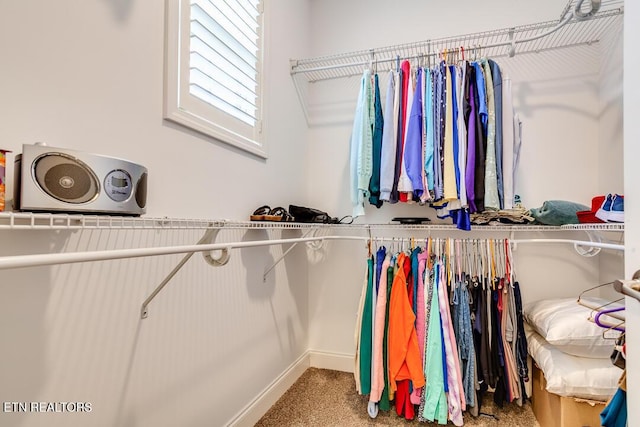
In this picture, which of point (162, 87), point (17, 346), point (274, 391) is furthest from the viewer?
point (274, 391)

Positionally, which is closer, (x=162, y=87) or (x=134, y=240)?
(x=134, y=240)

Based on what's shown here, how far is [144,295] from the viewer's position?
950mm

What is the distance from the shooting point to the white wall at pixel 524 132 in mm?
1729

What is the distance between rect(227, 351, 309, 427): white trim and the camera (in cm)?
139

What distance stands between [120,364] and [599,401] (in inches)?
69.8

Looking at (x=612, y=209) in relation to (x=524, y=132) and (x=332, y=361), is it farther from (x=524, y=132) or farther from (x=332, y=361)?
(x=332, y=361)

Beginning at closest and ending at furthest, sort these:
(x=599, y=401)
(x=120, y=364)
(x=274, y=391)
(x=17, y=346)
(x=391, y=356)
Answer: (x=17, y=346)
(x=120, y=364)
(x=599, y=401)
(x=391, y=356)
(x=274, y=391)

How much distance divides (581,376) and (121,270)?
1.76 metres

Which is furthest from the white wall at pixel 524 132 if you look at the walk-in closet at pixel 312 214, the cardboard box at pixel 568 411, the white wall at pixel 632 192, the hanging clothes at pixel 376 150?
the white wall at pixel 632 192

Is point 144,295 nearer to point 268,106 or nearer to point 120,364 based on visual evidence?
point 120,364

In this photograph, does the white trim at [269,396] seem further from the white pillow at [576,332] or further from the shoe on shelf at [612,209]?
the shoe on shelf at [612,209]

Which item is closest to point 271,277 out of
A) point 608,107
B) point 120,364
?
point 120,364

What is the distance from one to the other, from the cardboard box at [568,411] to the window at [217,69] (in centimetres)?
176

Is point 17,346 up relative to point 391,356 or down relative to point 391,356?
up
